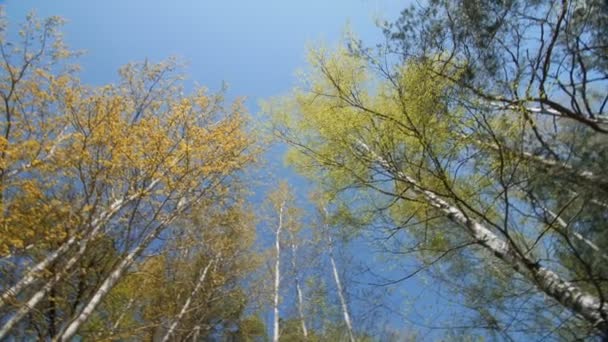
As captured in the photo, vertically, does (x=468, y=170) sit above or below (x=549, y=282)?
above

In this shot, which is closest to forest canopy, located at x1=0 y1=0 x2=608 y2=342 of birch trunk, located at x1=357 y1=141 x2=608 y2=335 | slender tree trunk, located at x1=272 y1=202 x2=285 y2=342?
birch trunk, located at x1=357 y1=141 x2=608 y2=335

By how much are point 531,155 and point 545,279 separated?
36.1 inches

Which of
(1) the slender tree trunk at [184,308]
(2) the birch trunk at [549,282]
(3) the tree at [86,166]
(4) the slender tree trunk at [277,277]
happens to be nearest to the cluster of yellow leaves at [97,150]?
(3) the tree at [86,166]

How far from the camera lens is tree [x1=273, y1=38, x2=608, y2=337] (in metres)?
2.29

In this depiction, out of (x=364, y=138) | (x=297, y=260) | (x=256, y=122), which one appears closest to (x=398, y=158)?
(x=364, y=138)

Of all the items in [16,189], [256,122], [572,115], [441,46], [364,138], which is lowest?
[572,115]

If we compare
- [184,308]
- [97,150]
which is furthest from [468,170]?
[184,308]

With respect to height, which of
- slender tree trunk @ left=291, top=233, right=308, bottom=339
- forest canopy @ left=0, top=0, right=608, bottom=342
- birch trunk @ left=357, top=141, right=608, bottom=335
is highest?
slender tree trunk @ left=291, top=233, right=308, bottom=339

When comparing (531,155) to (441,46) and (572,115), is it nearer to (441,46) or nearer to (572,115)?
(572,115)

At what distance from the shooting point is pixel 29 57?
466cm

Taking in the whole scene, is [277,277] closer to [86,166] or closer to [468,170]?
[86,166]

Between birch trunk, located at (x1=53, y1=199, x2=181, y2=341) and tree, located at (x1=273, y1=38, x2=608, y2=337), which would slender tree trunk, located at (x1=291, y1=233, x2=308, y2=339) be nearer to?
tree, located at (x1=273, y1=38, x2=608, y2=337)

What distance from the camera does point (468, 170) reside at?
3268mm

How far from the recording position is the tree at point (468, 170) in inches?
90.3
